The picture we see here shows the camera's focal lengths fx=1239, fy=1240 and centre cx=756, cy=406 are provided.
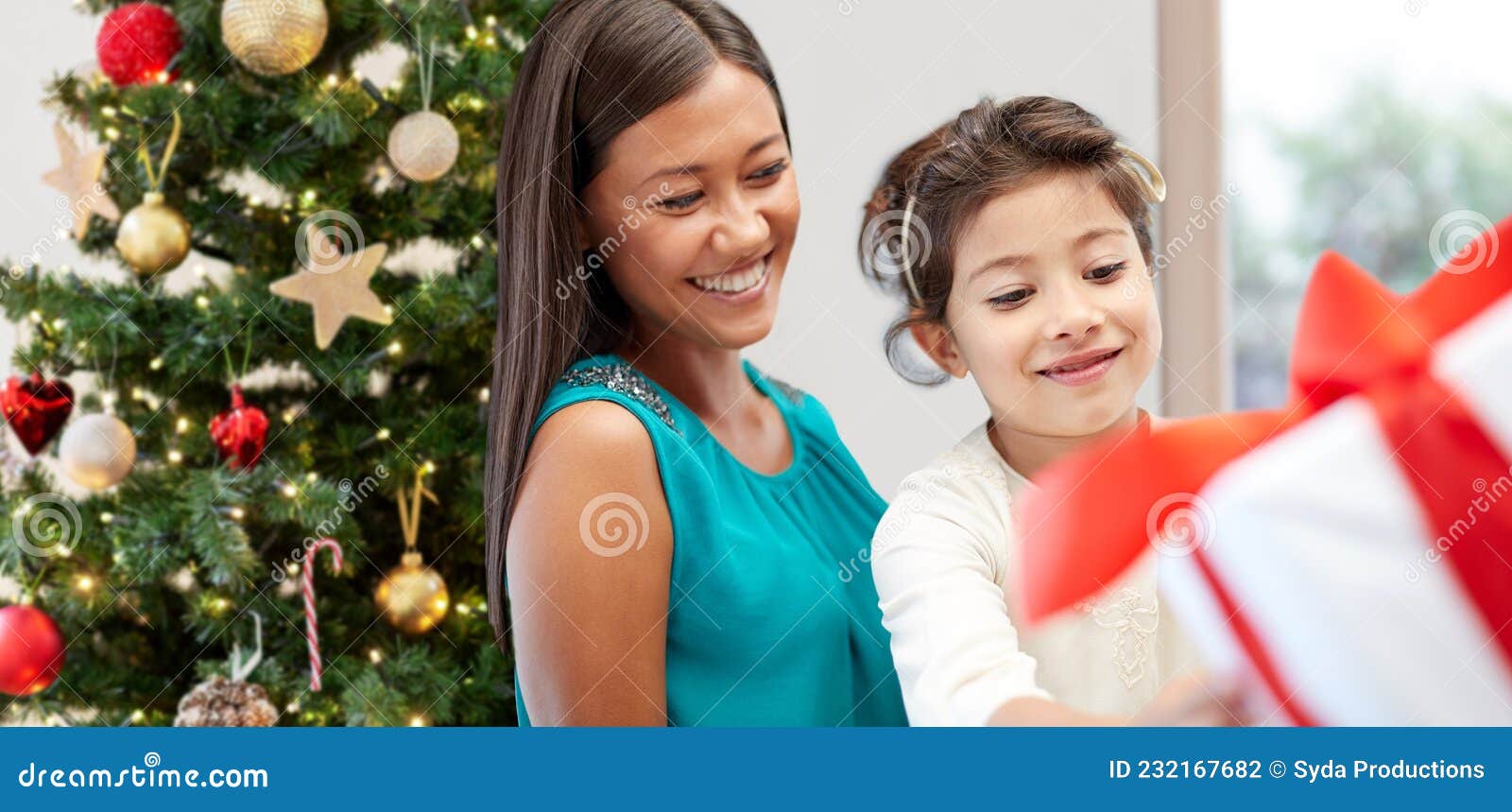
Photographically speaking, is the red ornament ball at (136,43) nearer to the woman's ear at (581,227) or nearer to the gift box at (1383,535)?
the woman's ear at (581,227)

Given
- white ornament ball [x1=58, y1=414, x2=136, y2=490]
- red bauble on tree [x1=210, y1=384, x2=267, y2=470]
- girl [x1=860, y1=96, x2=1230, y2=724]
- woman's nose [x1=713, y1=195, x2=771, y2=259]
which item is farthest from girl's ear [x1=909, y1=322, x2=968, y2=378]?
white ornament ball [x1=58, y1=414, x2=136, y2=490]

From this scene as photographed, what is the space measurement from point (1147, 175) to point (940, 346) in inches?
5.6

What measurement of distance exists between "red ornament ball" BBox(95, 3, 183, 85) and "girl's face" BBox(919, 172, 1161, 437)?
1312 millimetres

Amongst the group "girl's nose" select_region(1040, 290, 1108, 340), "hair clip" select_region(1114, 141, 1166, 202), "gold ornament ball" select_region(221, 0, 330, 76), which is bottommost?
"girl's nose" select_region(1040, 290, 1108, 340)

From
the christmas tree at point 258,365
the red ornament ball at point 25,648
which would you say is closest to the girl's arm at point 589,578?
the christmas tree at point 258,365

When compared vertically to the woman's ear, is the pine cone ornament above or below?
above

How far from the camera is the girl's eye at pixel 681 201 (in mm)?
739

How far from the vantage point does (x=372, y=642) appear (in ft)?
5.47

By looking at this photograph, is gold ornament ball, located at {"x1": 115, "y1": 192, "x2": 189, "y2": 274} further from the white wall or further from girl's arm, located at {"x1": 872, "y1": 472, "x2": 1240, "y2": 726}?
girl's arm, located at {"x1": 872, "y1": 472, "x2": 1240, "y2": 726}

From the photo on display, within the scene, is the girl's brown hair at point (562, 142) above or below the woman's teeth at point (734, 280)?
above

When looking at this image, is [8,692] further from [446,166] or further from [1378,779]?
[1378,779]

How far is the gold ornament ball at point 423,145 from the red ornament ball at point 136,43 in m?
0.33

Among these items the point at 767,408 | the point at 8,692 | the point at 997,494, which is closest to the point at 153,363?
the point at 8,692

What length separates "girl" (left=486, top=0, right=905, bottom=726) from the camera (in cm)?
75
